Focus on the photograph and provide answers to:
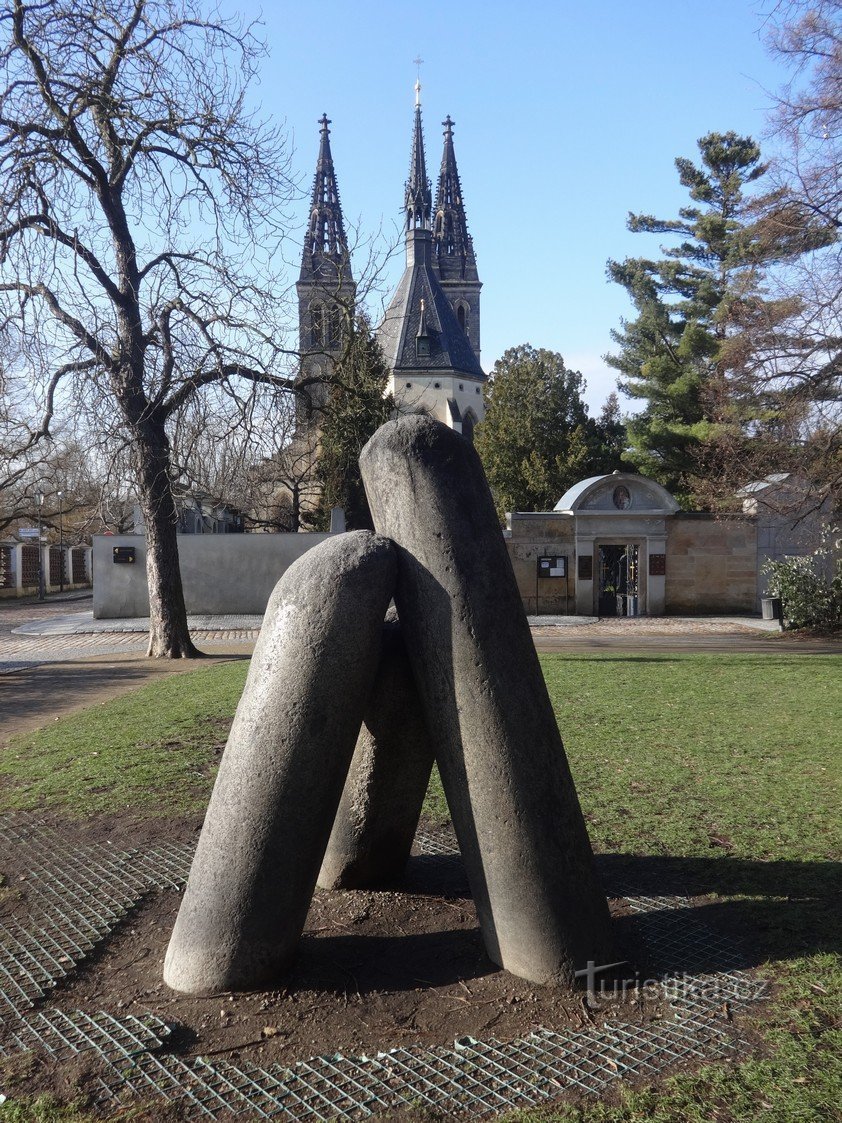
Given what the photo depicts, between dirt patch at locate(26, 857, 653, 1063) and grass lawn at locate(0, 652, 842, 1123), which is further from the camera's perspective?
dirt patch at locate(26, 857, 653, 1063)

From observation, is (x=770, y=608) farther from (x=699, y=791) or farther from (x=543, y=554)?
(x=699, y=791)

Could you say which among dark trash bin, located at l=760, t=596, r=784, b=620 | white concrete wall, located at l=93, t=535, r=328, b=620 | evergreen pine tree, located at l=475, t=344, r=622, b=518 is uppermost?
evergreen pine tree, located at l=475, t=344, r=622, b=518

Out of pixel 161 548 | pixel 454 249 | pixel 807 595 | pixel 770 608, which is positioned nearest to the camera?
pixel 161 548

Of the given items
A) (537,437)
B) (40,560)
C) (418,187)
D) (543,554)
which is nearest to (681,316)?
(537,437)

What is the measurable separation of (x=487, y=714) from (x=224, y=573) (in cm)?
2286

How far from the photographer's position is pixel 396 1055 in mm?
3354

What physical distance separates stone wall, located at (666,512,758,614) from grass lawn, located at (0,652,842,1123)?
484 inches

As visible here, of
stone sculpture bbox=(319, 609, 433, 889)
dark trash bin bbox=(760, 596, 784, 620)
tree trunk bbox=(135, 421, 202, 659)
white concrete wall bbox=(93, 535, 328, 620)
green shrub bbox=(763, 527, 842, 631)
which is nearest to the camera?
stone sculpture bbox=(319, 609, 433, 889)

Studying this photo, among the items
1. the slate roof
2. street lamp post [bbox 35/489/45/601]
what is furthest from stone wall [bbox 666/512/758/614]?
the slate roof

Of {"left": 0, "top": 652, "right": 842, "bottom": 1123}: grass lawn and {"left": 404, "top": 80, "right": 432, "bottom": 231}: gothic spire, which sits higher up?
{"left": 404, "top": 80, "right": 432, "bottom": 231}: gothic spire

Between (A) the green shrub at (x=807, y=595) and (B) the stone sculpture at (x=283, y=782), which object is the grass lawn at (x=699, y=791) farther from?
(A) the green shrub at (x=807, y=595)

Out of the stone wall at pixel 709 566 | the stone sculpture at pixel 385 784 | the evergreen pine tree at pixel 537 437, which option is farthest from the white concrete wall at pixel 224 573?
the stone sculpture at pixel 385 784

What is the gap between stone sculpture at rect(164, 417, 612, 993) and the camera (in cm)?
379

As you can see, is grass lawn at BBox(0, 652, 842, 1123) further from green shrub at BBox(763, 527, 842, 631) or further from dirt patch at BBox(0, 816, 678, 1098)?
green shrub at BBox(763, 527, 842, 631)
